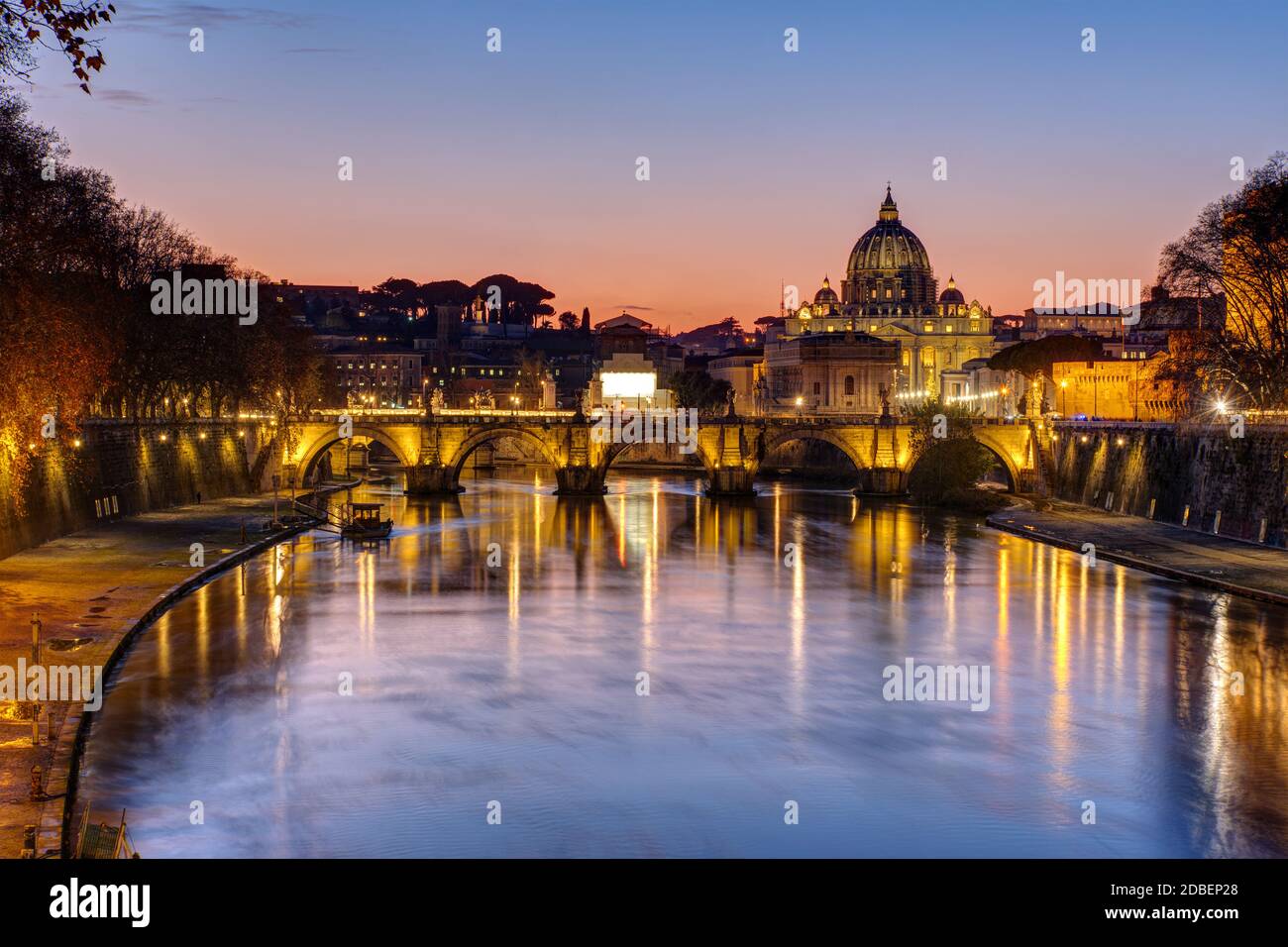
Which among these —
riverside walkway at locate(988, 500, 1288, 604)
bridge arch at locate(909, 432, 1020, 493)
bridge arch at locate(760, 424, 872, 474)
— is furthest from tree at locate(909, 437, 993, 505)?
riverside walkway at locate(988, 500, 1288, 604)

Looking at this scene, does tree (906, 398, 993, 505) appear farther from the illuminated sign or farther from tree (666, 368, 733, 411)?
tree (666, 368, 733, 411)

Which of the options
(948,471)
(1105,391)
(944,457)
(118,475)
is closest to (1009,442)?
(944,457)

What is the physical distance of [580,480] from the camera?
3784 inches

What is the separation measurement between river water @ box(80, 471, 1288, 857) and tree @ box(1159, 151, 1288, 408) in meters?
14.9

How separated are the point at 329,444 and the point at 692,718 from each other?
6761 cm

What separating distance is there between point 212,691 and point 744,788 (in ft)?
43.6

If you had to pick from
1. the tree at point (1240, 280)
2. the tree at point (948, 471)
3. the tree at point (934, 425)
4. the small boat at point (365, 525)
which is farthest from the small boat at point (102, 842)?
the tree at point (934, 425)

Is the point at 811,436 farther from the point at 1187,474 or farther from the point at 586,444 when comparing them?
the point at 1187,474

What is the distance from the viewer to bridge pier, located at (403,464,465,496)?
9519cm

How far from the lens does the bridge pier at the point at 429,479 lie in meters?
95.2

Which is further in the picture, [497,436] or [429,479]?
[497,436]

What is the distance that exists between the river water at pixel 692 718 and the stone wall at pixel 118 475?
21.7 feet

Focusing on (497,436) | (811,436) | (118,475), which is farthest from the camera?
(811,436)

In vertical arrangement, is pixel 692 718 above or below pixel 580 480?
below
